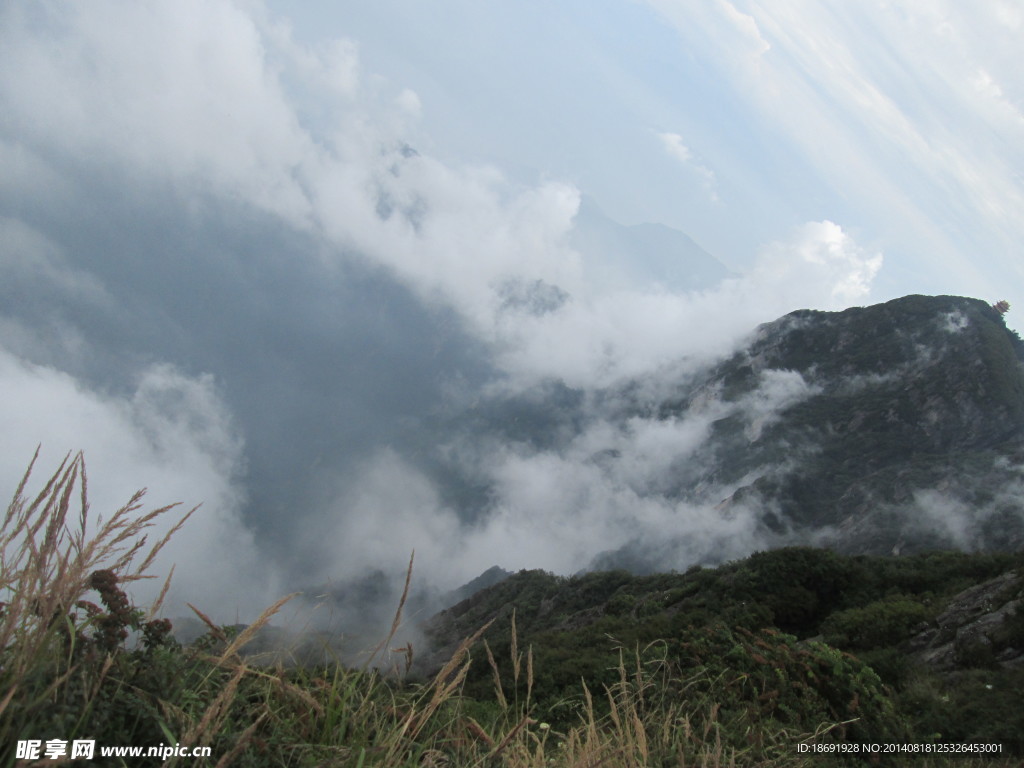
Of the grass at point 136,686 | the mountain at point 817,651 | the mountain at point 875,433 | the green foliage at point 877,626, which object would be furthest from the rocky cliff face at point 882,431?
the grass at point 136,686

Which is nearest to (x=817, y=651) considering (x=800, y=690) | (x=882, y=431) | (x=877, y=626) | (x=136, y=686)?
(x=800, y=690)

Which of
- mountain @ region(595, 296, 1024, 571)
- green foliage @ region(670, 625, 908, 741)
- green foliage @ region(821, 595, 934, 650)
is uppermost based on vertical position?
mountain @ region(595, 296, 1024, 571)

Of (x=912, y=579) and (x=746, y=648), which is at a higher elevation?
(x=912, y=579)

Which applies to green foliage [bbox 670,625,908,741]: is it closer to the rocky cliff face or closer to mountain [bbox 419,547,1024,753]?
mountain [bbox 419,547,1024,753]

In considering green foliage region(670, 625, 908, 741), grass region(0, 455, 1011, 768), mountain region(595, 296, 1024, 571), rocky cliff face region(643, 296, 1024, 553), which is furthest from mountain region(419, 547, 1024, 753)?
rocky cliff face region(643, 296, 1024, 553)

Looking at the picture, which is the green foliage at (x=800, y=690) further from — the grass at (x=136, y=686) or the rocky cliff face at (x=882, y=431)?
the rocky cliff face at (x=882, y=431)

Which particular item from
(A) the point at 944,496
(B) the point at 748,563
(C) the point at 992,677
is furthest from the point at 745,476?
(C) the point at 992,677

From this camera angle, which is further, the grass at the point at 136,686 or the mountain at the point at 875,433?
the mountain at the point at 875,433

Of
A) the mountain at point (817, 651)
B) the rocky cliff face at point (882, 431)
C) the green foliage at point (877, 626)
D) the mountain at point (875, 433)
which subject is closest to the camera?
the mountain at point (817, 651)

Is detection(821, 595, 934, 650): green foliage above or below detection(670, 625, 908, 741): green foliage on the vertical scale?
above

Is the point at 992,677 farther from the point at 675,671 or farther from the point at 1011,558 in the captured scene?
the point at 1011,558

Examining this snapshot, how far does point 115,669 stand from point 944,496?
83680 mm

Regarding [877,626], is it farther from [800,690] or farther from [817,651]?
[800,690]

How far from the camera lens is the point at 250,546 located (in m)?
198
